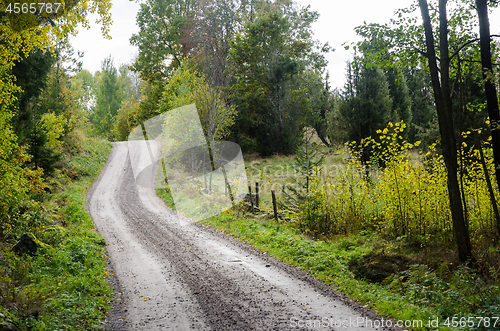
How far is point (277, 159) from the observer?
26688 millimetres

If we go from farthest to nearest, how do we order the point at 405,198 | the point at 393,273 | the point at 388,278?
the point at 405,198 → the point at 393,273 → the point at 388,278

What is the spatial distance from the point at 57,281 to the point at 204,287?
3229mm

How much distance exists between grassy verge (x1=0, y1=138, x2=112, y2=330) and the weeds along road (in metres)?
0.46

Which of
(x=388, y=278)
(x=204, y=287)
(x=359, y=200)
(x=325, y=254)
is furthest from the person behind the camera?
(x=359, y=200)

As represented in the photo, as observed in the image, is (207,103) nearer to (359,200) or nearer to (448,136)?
(359,200)

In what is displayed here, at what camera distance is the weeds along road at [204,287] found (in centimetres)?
564

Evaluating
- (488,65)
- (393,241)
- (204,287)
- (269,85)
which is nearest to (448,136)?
(488,65)

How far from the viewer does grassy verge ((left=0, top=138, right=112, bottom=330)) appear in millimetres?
5254

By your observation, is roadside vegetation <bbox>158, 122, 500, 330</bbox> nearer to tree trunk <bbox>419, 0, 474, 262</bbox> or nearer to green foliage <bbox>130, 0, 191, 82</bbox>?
tree trunk <bbox>419, 0, 474, 262</bbox>

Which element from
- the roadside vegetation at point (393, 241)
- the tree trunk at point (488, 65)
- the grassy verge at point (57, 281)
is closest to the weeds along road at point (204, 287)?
the grassy verge at point (57, 281)

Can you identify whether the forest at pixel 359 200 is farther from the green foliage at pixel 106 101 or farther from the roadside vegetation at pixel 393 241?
the green foliage at pixel 106 101

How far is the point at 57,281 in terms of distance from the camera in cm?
704

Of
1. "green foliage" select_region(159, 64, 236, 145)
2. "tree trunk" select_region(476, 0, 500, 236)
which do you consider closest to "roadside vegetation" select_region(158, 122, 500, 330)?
"tree trunk" select_region(476, 0, 500, 236)

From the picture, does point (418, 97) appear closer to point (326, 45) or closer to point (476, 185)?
point (326, 45)
